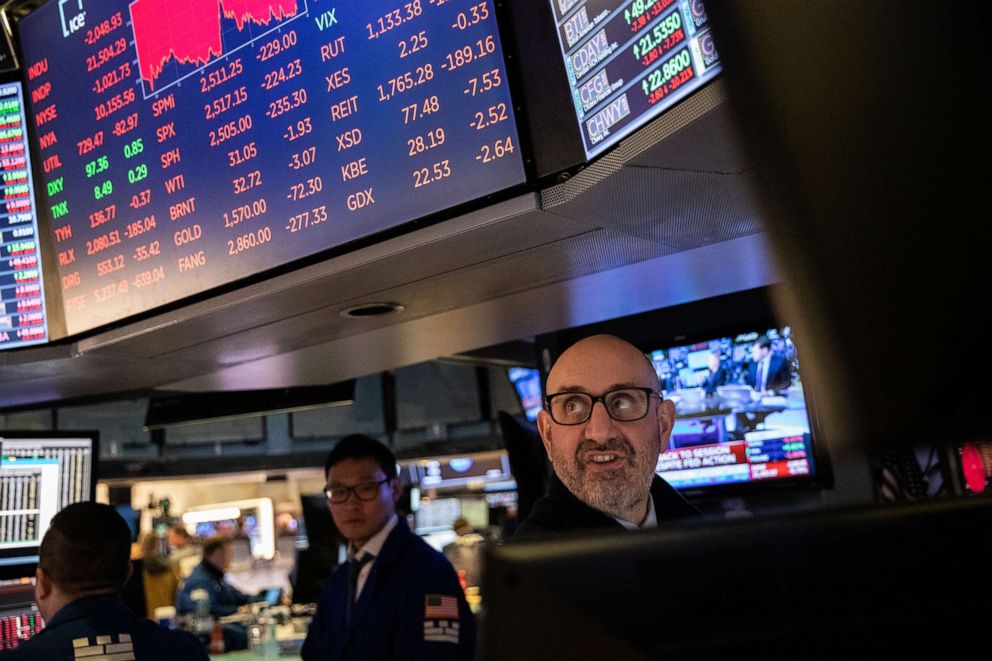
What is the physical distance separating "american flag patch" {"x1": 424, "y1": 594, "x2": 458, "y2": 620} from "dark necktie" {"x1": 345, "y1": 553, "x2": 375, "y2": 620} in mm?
323

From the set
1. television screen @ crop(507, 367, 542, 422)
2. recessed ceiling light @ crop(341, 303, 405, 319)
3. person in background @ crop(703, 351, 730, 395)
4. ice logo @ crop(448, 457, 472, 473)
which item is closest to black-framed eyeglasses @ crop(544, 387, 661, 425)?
recessed ceiling light @ crop(341, 303, 405, 319)

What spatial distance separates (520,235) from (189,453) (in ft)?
31.9

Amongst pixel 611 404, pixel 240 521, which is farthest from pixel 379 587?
pixel 240 521

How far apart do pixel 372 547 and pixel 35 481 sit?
1.11 meters

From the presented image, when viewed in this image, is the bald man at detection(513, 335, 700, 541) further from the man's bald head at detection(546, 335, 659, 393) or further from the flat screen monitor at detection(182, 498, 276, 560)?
the flat screen monitor at detection(182, 498, 276, 560)

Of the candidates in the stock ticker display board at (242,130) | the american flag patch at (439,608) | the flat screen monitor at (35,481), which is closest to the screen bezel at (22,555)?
the flat screen monitor at (35,481)

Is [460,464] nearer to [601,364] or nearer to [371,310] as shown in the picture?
[371,310]

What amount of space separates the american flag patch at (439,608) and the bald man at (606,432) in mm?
1043

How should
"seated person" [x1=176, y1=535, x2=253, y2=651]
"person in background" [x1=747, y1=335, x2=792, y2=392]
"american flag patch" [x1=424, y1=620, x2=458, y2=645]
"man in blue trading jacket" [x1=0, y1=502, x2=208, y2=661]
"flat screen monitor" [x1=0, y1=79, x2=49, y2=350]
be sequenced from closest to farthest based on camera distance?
"man in blue trading jacket" [x1=0, y1=502, x2=208, y2=661] < "american flag patch" [x1=424, y1=620, x2=458, y2=645] < "flat screen monitor" [x1=0, y1=79, x2=49, y2=350] < "person in background" [x1=747, y1=335, x2=792, y2=392] < "seated person" [x1=176, y1=535, x2=253, y2=651]

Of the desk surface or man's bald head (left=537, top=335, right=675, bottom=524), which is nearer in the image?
man's bald head (left=537, top=335, right=675, bottom=524)

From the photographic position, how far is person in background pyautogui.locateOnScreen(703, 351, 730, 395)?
305cm

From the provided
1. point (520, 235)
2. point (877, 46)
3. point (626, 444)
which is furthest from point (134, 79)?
point (877, 46)

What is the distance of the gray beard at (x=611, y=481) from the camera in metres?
1.62

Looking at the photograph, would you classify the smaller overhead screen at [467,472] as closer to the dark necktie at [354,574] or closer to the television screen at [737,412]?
the television screen at [737,412]
